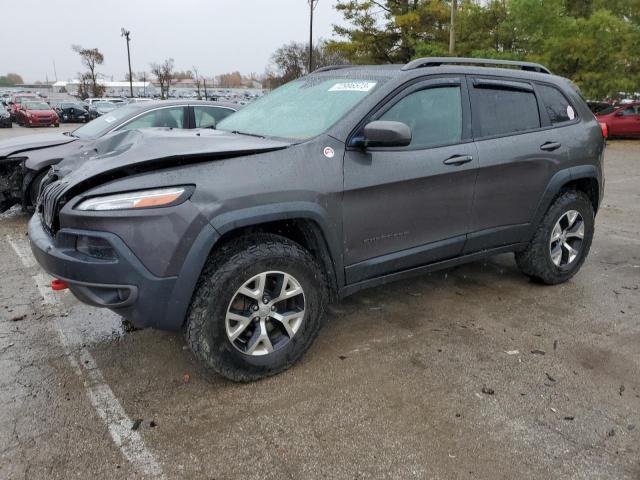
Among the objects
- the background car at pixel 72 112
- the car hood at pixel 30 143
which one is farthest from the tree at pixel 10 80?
the car hood at pixel 30 143

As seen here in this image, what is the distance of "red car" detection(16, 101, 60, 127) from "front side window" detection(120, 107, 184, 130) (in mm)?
24193

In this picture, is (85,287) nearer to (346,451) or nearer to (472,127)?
(346,451)

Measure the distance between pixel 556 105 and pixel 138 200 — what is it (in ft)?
11.5

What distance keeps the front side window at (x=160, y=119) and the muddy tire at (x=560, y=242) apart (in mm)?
4754

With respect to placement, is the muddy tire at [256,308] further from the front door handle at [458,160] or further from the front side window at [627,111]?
the front side window at [627,111]

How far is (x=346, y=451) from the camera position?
241 cm

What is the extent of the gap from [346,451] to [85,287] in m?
1.51

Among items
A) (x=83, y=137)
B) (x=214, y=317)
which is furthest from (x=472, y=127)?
(x=83, y=137)

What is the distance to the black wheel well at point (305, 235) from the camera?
114 inches

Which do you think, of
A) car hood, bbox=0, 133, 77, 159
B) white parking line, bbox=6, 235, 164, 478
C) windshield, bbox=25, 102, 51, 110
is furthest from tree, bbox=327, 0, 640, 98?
white parking line, bbox=6, 235, 164, 478

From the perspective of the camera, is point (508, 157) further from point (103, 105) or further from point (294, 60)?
point (294, 60)

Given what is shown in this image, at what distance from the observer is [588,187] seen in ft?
15.3

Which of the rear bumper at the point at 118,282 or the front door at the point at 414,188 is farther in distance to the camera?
the front door at the point at 414,188

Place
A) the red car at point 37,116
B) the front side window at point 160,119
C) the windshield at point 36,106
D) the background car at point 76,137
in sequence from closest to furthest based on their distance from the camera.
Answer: the background car at point 76,137
the front side window at point 160,119
the red car at point 37,116
the windshield at point 36,106
